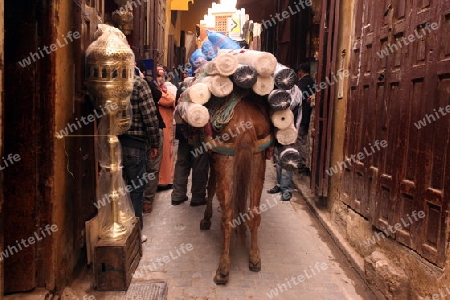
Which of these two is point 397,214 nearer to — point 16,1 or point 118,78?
point 118,78

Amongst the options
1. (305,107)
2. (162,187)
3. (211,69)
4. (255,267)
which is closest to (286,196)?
(305,107)

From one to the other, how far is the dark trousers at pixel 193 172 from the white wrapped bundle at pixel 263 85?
228 cm

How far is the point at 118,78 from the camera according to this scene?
116 inches

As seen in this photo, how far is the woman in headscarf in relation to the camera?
5.35 m

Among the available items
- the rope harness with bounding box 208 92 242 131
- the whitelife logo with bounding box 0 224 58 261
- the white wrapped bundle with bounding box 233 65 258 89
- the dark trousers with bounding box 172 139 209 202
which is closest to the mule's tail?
the rope harness with bounding box 208 92 242 131

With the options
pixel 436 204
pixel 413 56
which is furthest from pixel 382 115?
pixel 436 204

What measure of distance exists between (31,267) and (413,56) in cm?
327

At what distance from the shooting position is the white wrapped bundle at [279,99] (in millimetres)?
3254

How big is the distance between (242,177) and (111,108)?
1273 mm

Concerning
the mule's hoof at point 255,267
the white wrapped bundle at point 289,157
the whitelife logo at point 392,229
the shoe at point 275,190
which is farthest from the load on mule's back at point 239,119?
the shoe at point 275,190

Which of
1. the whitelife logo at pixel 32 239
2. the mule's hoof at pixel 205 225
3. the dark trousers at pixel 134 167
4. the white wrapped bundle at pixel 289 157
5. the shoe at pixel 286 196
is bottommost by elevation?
the mule's hoof at pixel 205 225

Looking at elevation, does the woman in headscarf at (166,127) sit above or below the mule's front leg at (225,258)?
above

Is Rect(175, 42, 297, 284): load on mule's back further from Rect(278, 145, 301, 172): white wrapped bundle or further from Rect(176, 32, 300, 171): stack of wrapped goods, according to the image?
Rect(278, 145, 301, 172): white wrapped bundle

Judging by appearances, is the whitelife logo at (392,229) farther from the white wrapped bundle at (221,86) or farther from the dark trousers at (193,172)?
the dark trousers at (193,172)
